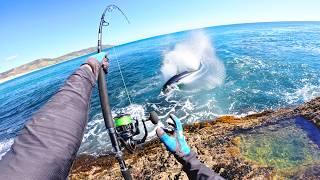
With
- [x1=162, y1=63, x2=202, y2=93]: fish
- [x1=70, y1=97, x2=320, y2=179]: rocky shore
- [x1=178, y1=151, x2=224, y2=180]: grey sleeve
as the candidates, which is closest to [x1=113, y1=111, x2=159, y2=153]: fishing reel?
[x1=178, y1=151, x2=224, y2=180]: grey sleeve

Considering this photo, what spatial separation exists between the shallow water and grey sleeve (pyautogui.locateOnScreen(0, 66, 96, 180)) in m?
5.68

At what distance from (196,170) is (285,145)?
4.21 metres

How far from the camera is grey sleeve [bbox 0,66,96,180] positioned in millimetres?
1678

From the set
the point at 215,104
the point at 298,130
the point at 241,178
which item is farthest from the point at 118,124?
the point at 215,104

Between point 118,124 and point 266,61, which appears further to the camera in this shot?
point 266,61

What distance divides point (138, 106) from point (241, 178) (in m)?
13.8

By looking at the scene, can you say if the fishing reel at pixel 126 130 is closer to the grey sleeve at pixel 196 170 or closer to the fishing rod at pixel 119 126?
the fishing rod at pixel 119 126

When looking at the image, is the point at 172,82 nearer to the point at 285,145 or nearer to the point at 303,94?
the point at 303,94

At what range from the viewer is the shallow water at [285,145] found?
673 cm

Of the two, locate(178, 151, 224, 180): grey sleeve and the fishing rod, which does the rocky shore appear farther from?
the fishing rod

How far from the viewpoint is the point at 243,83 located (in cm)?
2142

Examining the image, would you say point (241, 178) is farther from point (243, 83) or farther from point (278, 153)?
point (243, 83)

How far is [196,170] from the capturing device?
4.37 m

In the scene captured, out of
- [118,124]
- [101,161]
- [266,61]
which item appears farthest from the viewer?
[266,61]
